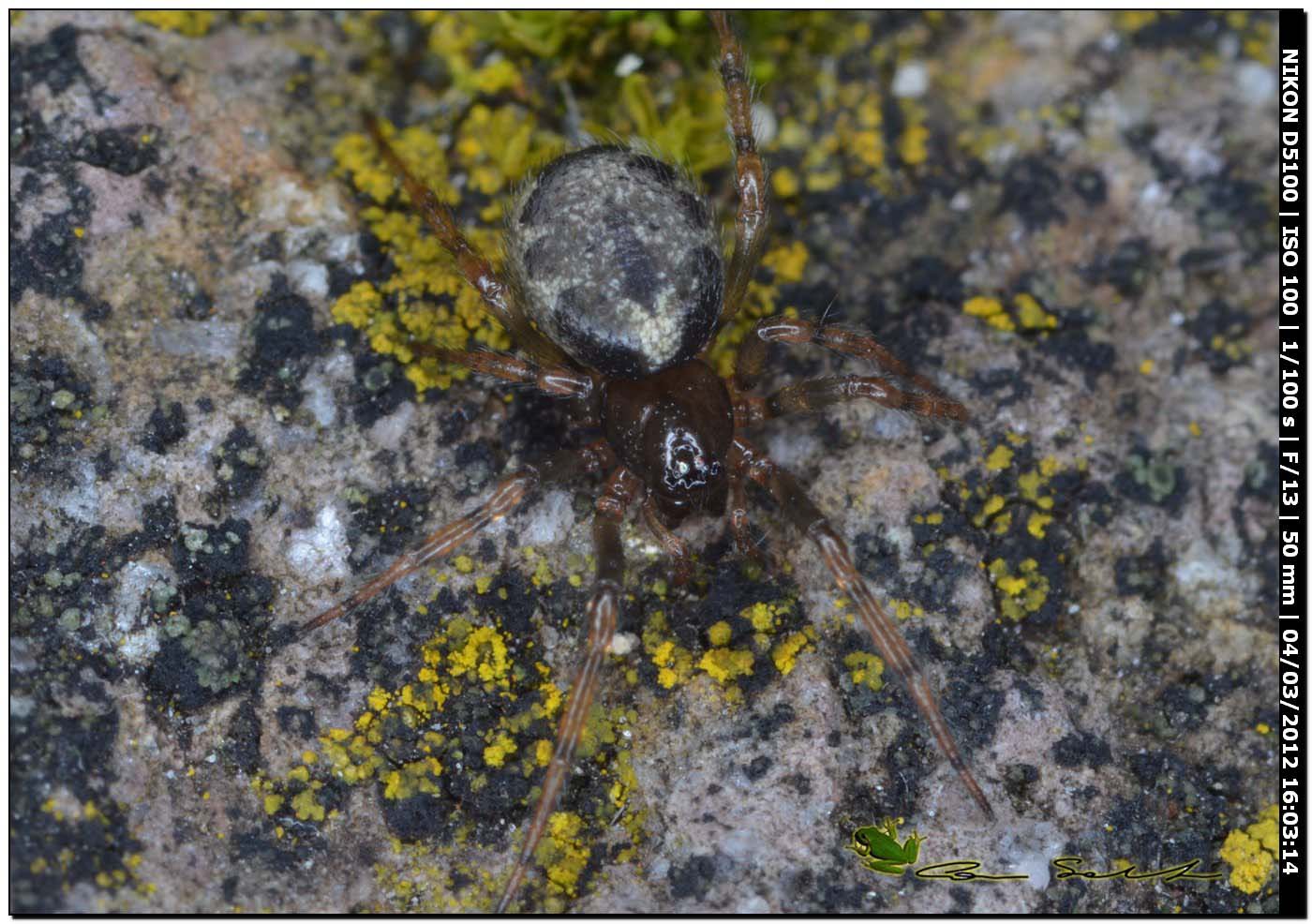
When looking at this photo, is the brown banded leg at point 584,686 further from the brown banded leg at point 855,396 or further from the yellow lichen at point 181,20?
the yellow lichen at point 181,20

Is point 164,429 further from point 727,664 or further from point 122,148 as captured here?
point 727,664

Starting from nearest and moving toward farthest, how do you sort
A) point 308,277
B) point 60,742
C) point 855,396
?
point 60,742, point 855,396, point 308,277

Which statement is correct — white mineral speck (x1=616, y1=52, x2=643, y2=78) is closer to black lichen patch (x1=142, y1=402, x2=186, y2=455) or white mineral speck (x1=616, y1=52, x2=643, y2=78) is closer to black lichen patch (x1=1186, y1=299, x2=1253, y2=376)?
black lichen patch (x1=142, y1=402, x2=186, y2=455)

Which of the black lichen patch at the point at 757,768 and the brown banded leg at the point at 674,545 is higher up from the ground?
the brown banded leg at the point at 674,545

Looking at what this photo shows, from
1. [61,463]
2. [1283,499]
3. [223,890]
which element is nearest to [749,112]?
[1283,499]

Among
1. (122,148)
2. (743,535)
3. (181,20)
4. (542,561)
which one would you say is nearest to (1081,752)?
(743,535)

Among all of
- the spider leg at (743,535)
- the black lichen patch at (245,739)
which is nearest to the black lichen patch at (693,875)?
the spider leg at (743,535)

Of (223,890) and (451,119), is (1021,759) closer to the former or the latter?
(223,890)
